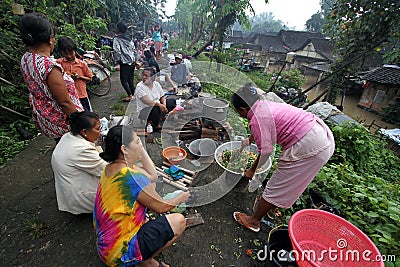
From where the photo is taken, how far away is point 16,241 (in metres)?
1.80

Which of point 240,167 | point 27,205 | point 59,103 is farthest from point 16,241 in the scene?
point 240,167

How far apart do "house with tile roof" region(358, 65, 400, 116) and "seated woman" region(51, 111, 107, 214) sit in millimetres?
15561

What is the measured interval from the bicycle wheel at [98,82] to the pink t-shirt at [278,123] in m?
4.59

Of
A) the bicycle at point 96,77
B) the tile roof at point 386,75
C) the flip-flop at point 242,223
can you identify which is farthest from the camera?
the tile roof at point 386,75

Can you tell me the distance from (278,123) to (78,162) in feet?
6.04

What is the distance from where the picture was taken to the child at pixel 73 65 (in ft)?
8.96

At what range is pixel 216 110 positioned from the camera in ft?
10.8

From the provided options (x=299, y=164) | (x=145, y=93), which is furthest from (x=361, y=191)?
(x=145, y=93)

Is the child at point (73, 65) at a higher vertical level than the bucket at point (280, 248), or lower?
higher

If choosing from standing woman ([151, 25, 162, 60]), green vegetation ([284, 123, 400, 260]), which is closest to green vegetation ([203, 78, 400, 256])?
green vegetation ([284, 123, 400, 260])

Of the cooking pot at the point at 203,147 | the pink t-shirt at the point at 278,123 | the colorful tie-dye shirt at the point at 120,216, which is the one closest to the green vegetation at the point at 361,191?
the pink t-shirt at the point at 278,123

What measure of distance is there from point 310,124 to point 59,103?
7.89 ft

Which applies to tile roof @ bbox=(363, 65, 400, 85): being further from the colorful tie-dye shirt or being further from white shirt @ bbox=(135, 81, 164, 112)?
the colorful tie-dye shirt

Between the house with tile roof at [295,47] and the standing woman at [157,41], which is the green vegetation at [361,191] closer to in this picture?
the standing woman at [157,41]
